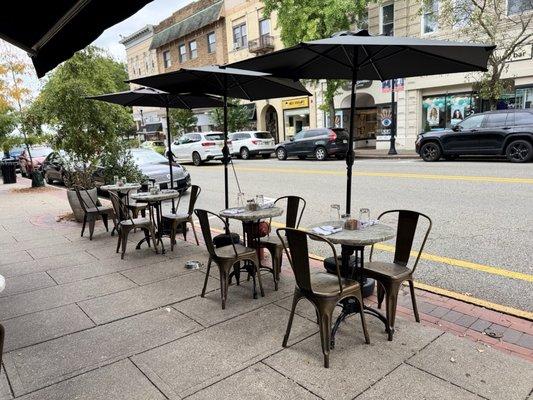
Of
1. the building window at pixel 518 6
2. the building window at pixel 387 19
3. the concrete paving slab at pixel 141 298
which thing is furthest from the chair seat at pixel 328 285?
the building window at pixel 387 19

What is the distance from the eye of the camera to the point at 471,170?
12656mm

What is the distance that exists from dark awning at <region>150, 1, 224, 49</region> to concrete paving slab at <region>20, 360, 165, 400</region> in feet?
107

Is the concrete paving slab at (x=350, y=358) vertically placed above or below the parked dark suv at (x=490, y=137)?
below

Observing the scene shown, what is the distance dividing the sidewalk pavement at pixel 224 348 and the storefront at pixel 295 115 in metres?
23.8

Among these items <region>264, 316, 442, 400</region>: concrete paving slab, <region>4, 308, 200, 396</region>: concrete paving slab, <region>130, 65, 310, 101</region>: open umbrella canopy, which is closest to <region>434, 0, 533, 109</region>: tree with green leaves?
<region>130, 65, 310, 101</region>: open umbrella canopy

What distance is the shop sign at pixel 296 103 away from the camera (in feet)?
89.0

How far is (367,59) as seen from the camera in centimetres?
396

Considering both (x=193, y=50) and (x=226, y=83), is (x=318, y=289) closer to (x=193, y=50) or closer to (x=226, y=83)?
(x=226, y=83)

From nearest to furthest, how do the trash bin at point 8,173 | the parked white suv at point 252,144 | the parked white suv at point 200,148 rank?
the trash bin at point 8,173
the parked white suv at point 200,148
the parked white suv at point 252,144

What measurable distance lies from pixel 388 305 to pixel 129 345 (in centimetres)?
217

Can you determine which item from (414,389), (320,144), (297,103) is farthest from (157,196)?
(297,103)

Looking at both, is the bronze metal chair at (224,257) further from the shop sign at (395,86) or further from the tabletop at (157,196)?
the shop sign at (395,86)

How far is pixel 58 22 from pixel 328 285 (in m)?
3.34

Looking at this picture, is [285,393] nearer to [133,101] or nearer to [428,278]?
[428,278]
